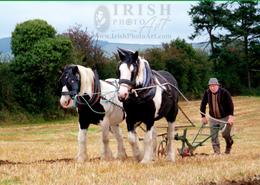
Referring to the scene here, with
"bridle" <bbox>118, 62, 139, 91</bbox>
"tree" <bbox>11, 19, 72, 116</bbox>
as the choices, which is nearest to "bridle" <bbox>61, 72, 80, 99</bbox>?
"bridle" <bbox>118, 62, 139, 91</bbox>

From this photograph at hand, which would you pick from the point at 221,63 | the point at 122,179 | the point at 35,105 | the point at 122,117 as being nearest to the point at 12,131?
the point at 35,105

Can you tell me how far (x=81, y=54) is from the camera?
3809cm

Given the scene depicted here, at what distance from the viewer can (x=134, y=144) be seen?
10.4 m

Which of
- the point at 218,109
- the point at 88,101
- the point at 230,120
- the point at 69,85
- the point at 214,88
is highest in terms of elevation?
the point at 69,85

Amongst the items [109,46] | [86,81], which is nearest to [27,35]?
[109,46]

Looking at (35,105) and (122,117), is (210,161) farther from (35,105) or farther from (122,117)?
(35,105)

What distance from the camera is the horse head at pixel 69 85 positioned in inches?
406

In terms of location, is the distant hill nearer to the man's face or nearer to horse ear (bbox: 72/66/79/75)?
the man's face

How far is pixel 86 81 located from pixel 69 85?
413mm

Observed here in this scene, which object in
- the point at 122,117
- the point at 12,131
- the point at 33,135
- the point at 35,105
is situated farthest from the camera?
the point at 35,105

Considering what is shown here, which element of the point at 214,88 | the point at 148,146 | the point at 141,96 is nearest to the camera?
the point at 141,96

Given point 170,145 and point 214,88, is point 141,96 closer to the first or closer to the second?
point 170,145

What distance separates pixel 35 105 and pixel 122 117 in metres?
22.2

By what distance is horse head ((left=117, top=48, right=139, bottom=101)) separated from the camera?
9.53 m
